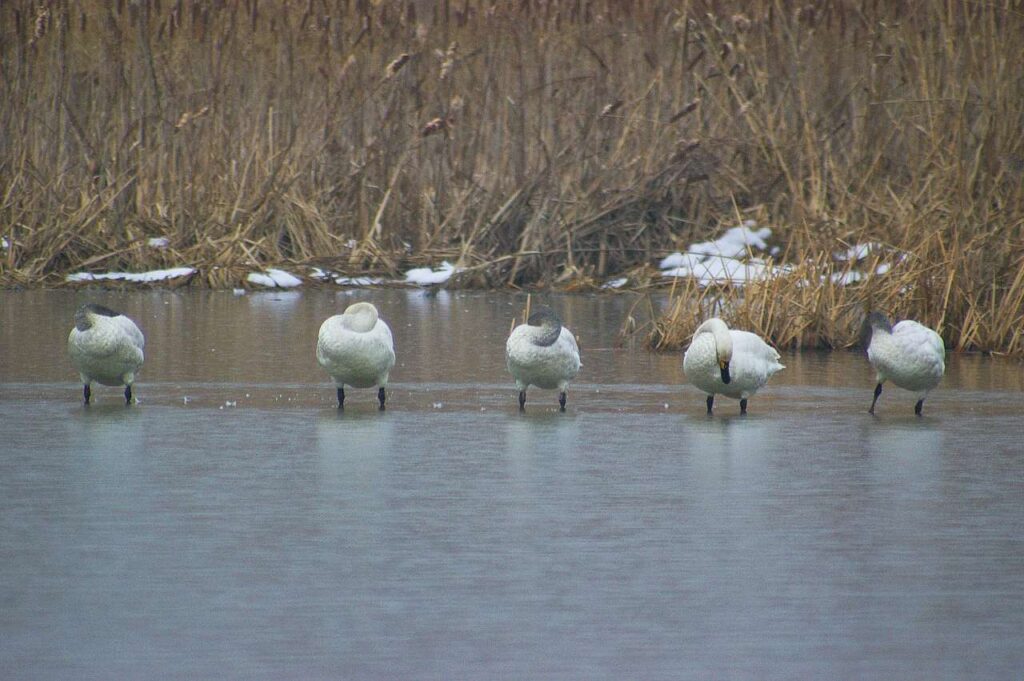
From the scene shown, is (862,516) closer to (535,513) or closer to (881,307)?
(535,513)

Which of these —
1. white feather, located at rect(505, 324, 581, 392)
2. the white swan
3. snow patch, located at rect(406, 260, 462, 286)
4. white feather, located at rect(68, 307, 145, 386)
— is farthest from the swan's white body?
snow patch, located at rect(406, 260, 462, 286)

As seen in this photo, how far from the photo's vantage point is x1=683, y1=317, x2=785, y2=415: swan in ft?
22.5

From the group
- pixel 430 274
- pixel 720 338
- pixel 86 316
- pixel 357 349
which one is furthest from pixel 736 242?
pixel 86 316

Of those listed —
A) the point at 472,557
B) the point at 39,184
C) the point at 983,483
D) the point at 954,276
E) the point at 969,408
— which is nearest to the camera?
the point at 472,557

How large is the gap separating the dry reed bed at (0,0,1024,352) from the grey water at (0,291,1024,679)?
189 inches

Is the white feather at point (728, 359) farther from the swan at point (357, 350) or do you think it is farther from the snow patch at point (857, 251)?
the snow patch at point (857, 251)

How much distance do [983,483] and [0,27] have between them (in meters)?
9.87

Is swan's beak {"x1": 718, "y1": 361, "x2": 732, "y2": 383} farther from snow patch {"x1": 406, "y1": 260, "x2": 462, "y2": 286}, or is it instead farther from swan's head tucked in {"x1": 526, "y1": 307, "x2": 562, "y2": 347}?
snow patch {"x1": 406, "y1": 260, "x2": 462, "y2": 286}

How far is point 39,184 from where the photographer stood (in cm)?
1278

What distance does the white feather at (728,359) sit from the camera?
6.90 meters

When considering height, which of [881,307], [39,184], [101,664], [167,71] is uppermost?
[167,71]

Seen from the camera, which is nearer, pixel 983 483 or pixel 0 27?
pixel 983 483

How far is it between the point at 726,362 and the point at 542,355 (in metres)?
0.74

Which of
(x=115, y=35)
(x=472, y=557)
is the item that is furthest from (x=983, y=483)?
(x=115, y=35)
